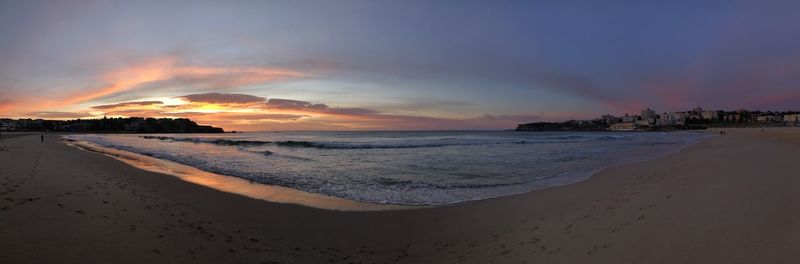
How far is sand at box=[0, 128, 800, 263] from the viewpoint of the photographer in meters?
4.54

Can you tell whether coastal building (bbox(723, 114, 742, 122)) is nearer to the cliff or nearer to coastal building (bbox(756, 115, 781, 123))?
coastal building (bbox(756, 115, 781, 123))

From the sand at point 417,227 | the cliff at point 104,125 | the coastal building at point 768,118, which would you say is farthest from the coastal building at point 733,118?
Result: the cliff at point 104,125

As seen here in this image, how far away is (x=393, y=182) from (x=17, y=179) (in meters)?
10.4

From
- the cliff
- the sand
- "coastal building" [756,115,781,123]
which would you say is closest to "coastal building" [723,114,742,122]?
"coastal building" [756,115,781,123]

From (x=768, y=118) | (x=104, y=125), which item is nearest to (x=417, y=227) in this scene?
(x=104, y=125)

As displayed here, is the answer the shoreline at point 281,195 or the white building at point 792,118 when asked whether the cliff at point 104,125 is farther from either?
the white building at point 792,118

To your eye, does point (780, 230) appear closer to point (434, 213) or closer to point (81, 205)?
point (434, 213)

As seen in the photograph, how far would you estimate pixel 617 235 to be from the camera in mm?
5402

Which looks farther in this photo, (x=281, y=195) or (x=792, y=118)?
(x=792, y=118)

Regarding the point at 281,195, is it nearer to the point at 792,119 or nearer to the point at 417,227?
the point at 417,227

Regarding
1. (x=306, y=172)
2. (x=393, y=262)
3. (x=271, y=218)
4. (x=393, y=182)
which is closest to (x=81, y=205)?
(x=271, y=218)

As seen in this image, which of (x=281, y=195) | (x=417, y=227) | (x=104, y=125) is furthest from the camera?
(x=104, y=125)

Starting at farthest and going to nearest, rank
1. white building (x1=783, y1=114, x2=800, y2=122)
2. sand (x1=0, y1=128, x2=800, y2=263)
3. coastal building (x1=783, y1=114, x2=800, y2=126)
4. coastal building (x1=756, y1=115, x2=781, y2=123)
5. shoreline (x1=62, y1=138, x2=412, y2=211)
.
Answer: coastal building (x1=756, y1=115, x2=781, y2=123) → white building (x1=783, y1=114, x2=800, y2=122) → coastal building (x1=783, y1=114, x2=800, y2=126) → shoreline (x1=62, y1=138, x2=412, y2=211) → sand (x1=0, y1=128, x2=800, y2=263)

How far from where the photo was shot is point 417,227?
7328mm
